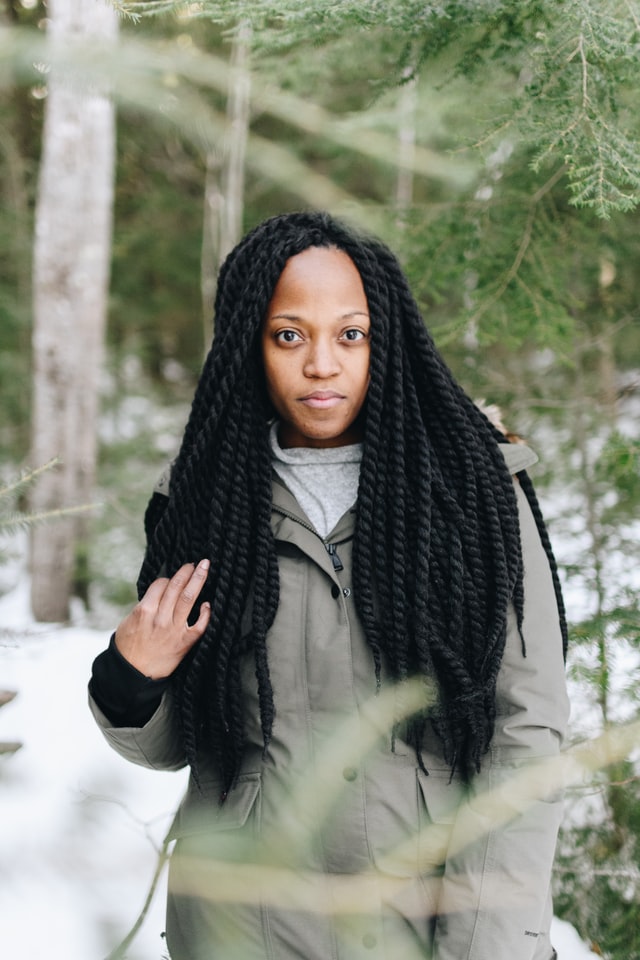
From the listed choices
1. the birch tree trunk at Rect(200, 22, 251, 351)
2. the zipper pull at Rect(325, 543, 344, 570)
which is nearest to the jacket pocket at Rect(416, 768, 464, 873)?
the zipper pull at Rect(325, 543, 344, 570)

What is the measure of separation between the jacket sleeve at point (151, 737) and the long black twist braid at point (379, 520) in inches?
2.3

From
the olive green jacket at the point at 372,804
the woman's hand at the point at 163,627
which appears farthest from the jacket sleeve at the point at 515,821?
the woman's hand at the point at 163,627

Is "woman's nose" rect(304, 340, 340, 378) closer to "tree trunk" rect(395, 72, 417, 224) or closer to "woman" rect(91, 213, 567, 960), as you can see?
"woman" rect(91, 213, 567, 960)

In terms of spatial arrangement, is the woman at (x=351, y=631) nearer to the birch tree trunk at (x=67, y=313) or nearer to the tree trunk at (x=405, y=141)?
the tree trunk at (x=405, y=141)

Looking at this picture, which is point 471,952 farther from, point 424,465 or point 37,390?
point 37,390

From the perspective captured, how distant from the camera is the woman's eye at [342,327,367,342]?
5.49ft

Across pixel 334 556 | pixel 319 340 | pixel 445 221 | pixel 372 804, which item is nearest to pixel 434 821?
pixel 372 804

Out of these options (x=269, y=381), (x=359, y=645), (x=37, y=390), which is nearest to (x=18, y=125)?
(x=37, y=390)

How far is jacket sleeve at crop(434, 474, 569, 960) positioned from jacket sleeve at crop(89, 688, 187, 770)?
0.68m

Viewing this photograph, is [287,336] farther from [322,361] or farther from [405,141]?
[405,141]

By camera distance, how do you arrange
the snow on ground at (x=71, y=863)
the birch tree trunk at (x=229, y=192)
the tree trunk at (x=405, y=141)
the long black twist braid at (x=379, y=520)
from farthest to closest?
the birch tree trunk at (x=229, y=192) < the tree trunk at (x=405, y=141) < the long black twist braid at (x=379, y=520) < the snow on ground at (x=71, y=863)

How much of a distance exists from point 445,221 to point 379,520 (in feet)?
5.23

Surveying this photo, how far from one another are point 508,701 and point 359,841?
0.42 metres

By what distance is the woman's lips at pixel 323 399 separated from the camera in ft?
5.49
